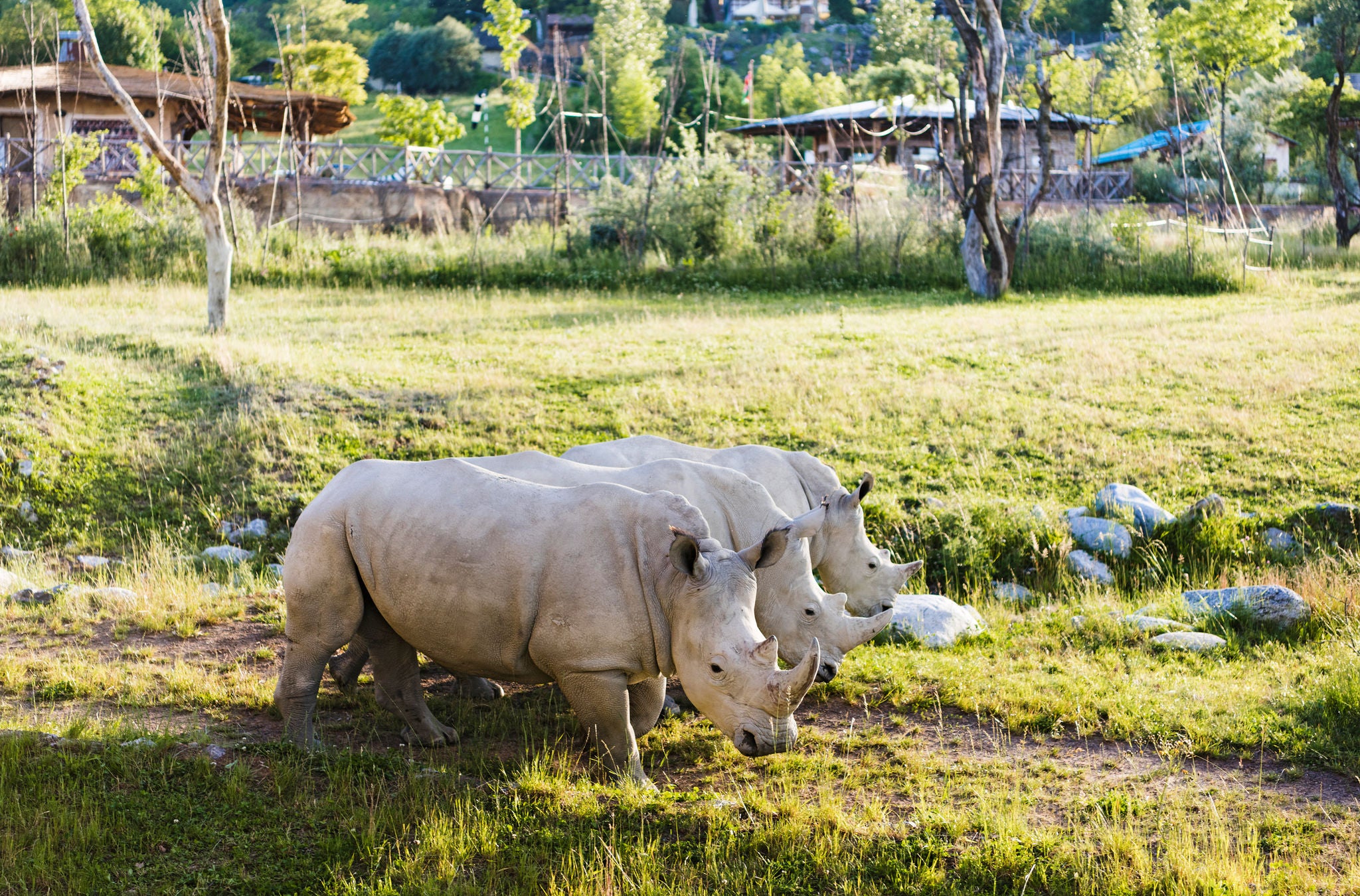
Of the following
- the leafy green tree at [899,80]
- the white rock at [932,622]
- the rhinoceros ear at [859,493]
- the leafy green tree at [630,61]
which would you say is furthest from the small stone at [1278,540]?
the leafy green tree at [630,61]

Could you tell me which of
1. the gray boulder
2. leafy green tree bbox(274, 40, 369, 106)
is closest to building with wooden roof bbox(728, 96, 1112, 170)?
leafy green tree bbox(274, 40, 369, 106)

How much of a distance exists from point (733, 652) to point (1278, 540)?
677 cm

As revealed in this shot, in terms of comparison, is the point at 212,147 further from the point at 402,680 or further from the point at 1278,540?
the point at 1278,540

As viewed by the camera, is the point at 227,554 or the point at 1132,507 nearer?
the point at 227,554

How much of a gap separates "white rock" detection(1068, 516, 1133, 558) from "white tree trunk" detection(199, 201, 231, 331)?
11007 mm

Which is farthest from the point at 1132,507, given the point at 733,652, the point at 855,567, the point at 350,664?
the point at 350,664

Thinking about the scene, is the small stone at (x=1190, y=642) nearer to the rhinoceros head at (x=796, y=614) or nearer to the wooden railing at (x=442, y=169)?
the rhinoceros head at (x=796, y=614)

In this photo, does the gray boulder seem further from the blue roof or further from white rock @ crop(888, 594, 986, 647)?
the blue roof

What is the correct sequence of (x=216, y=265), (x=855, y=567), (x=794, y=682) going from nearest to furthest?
1. (x=794, y=682)
2. (x=855, y=567)
3. (x=216, y=265)

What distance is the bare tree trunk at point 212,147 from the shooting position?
14.9m

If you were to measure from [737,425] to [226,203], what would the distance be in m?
16.1

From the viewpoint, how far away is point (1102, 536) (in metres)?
10.2

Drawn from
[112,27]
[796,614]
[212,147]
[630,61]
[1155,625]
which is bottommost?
[1155,625]

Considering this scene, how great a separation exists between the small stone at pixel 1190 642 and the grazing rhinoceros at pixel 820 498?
1.74 metres
